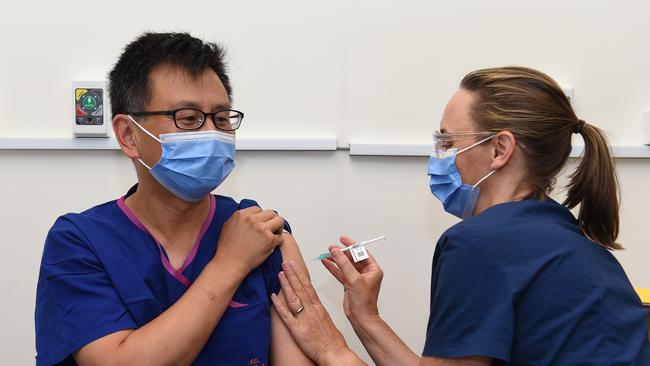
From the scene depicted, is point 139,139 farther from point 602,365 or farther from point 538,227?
point 602,365

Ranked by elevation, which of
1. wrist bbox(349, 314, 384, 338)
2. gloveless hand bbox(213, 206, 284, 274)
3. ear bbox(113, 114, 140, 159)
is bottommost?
wrist bbox(349, 314, 384, 338)

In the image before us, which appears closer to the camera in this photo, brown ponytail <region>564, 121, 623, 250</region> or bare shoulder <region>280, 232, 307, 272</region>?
brown ponytail <region>564, 121, 623, 250</region>

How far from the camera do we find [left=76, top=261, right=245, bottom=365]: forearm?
1087 millimetres

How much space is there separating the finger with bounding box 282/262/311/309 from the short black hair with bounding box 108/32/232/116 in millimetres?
470

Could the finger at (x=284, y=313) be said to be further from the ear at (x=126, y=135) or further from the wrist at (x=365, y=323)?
the ear at (x=126, y=135)

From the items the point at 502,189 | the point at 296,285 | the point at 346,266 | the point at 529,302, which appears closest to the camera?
the point at 529,302

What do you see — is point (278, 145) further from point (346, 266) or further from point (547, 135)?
point (547, 135)

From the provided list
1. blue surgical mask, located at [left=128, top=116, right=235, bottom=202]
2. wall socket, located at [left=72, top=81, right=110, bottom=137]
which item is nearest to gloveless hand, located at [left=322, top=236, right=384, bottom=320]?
blue surgical mask, located at [left=128, top=116, right=235, bottom=202]

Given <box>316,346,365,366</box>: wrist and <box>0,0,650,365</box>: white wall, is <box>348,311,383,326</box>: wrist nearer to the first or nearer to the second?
<box>316,346,365,366</box>: wrist

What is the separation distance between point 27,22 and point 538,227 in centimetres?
152

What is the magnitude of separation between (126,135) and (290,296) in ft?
1.66

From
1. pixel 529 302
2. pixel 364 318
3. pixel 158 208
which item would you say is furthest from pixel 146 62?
pixel 529 302

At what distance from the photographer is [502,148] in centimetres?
122

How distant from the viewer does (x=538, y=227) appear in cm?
107
